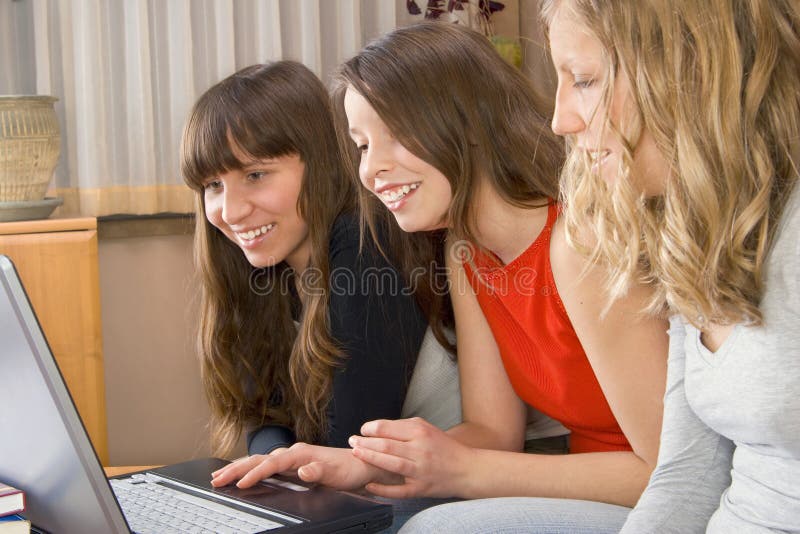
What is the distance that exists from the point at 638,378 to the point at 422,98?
19.2 inches

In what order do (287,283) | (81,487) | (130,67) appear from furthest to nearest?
(130,67) → (287,283) → (81,487)

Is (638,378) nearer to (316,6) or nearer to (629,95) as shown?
(629,95)

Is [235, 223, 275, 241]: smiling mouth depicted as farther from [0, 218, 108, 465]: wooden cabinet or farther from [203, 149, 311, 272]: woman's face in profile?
[0, 218, 108, 465]: wooden cabinet

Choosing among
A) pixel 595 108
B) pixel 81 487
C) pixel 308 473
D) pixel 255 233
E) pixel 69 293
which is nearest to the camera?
pixel 81 487

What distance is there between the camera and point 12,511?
87 centimetres

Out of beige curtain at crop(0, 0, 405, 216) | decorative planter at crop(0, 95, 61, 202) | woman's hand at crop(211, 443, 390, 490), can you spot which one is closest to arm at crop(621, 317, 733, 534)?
woman's hand at crop(211, 443, 390, 490)

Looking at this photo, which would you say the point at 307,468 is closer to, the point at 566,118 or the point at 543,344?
the point at 543,344

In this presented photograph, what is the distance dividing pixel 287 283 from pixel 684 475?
878 mm

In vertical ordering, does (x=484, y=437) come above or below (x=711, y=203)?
below

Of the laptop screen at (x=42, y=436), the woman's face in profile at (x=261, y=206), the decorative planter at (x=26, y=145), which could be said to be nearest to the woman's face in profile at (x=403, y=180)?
the woman's face in profile at (x=261, y=206)

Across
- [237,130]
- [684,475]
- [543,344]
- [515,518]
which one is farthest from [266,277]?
[684,475]

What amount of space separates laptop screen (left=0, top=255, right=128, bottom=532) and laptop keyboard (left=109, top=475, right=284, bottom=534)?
0.42ft

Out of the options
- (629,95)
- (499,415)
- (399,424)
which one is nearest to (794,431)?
(629,95)

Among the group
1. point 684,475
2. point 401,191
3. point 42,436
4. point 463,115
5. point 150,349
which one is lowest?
point 150,349
